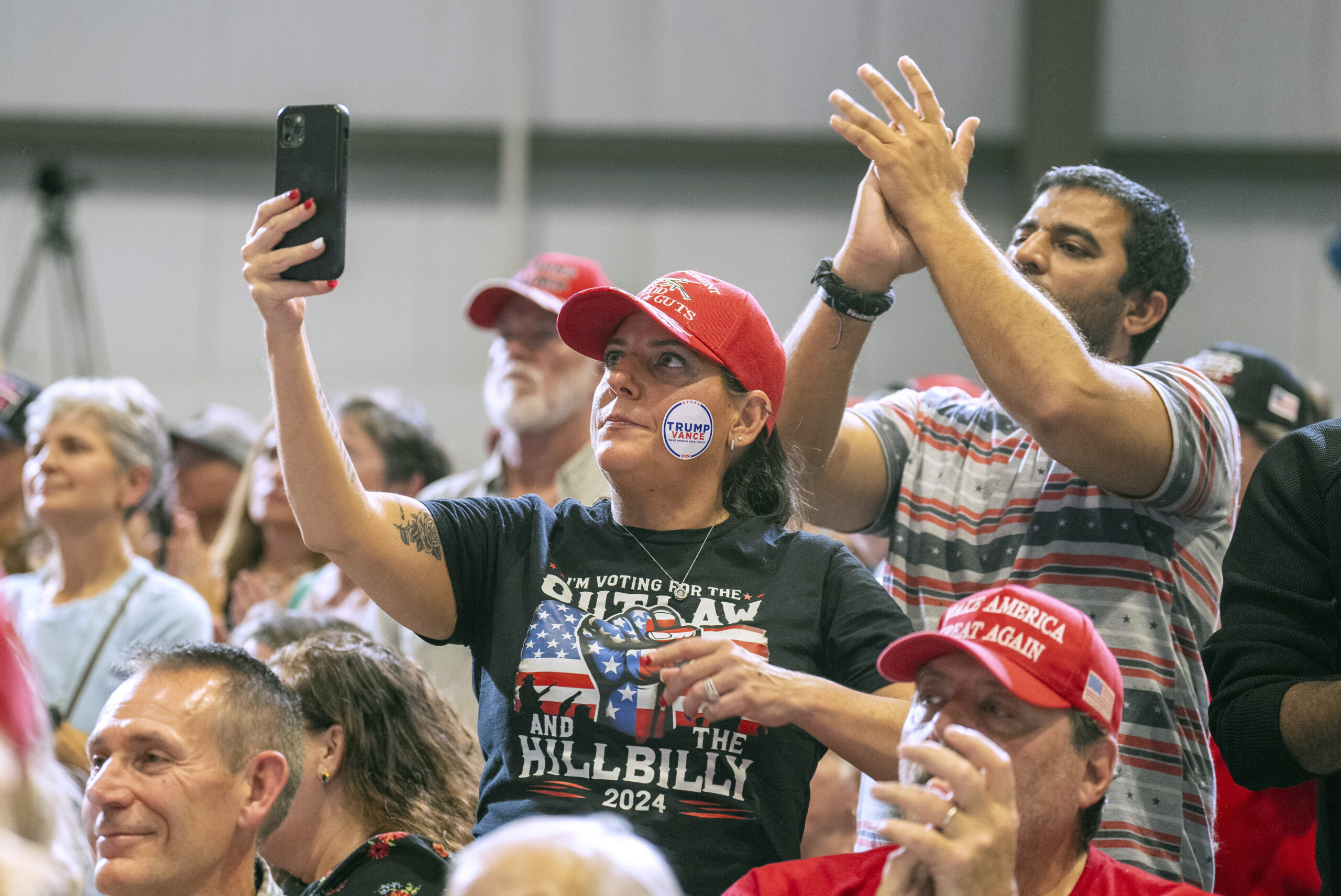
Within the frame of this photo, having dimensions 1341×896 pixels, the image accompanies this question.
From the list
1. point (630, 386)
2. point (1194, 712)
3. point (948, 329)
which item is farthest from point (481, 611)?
point (948, 329)

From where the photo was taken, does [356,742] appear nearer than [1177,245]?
Yes

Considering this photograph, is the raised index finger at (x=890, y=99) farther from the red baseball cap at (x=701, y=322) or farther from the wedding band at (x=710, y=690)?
the wedding band at (x=710, y=690)

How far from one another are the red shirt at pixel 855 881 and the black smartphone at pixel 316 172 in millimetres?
901

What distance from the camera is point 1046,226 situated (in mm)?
2307

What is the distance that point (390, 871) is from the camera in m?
1.90

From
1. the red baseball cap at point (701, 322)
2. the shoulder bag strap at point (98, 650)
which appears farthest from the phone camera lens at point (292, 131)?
the shoulder bag strap at point (98, 650)

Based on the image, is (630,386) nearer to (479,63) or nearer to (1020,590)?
(1020,590)

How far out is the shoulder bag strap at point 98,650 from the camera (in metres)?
2.96

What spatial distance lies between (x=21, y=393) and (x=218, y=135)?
10.6 ft

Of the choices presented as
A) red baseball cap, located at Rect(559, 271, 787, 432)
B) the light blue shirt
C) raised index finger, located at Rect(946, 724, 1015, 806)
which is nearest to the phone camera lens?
red baseball cap, located at Rect(559, 271, 787, 432)

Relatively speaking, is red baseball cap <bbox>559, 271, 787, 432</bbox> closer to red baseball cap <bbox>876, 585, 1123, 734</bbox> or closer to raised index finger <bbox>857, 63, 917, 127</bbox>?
raised index finger <bbox>857, 63, 917, 127</bbox>

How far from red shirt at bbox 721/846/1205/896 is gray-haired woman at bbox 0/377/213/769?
1830 mm

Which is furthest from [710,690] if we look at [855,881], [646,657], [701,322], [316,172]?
[316,172]

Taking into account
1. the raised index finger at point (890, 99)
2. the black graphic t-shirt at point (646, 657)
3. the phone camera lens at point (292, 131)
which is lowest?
the black graphic t-shirt at point (646, 657)
